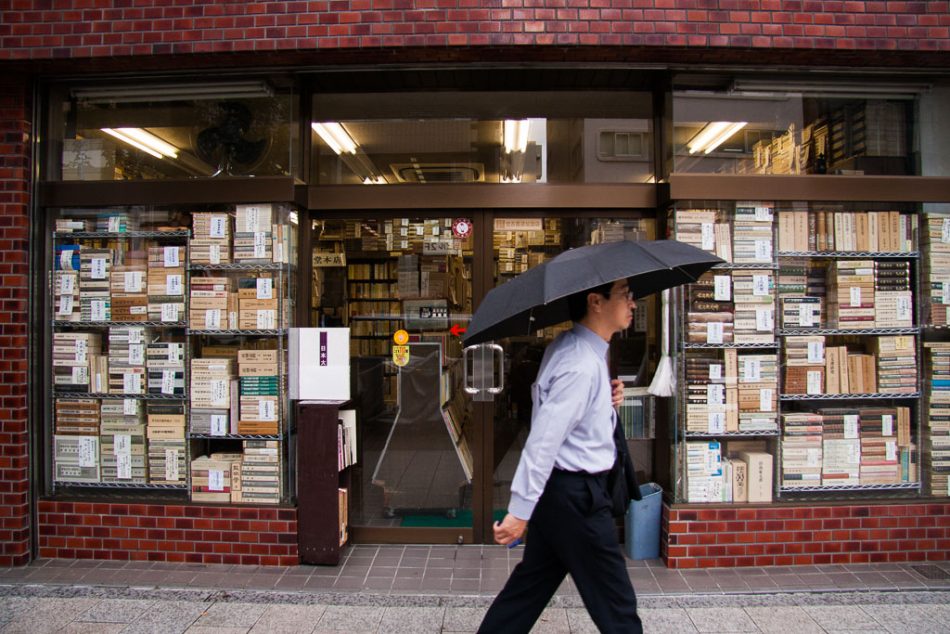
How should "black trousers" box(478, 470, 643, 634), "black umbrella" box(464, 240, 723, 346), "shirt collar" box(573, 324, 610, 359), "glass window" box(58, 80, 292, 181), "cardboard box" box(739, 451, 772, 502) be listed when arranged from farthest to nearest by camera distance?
"glass window" box(58, 80, 292, 181) < "cardboard box" box(739, 451, 772, 502) < "shirt collar" box(573, 324, 610, 359) < "black trousers" box(478, 470, 643, 634) < "black umbrella" box(464, 240, 723, 346)

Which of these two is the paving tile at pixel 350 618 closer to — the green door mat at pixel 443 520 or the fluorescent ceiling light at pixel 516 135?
the green door mat at pixel 443 520

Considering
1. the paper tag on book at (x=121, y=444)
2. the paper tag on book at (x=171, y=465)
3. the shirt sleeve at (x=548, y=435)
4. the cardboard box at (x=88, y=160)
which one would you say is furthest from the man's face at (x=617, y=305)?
the cardboard box at (x=88, y=160)

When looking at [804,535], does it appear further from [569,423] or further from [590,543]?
[569,423]

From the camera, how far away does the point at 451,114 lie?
16.7ft

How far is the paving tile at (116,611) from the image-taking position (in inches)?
151

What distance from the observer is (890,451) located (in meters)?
4.72

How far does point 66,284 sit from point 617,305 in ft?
13.9

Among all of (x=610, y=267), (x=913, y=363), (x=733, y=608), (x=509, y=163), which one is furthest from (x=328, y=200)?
(x=913, y=363)

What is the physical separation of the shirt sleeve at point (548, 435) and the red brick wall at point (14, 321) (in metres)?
3.98

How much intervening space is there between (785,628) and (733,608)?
0.32 metres

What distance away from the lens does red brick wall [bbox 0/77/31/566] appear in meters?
4.53

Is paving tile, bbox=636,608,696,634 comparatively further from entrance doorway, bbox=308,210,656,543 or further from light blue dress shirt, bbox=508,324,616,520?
light blue dress shirt, bbox=508,324,616,520

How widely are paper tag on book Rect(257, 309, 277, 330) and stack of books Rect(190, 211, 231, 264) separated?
0.48 metres

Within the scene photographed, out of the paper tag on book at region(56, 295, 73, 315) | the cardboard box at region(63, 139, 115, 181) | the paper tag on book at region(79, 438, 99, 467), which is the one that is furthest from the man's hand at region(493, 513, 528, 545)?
the cardboard box at region(63, 139, 115, 181)
